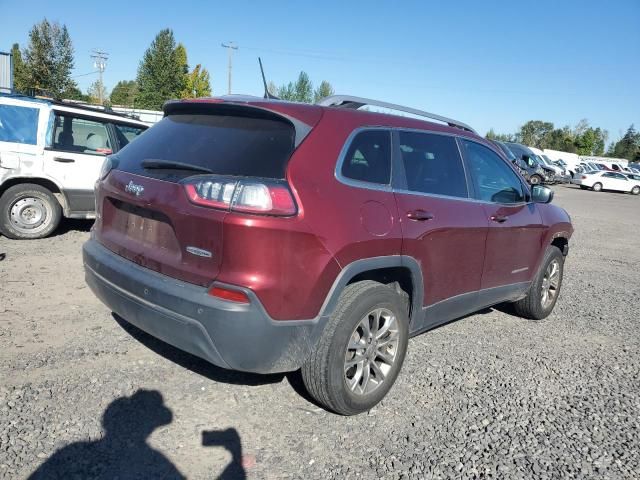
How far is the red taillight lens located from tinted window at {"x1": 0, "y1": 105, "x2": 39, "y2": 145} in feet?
18.2

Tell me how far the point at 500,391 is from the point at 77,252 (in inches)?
208

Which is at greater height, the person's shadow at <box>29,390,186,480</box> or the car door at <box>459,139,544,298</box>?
the car door at <box>459,139,544,298</box>

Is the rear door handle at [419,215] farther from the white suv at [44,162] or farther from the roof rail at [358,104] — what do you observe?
the white suv at [44,162]

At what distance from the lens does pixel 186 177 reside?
275 cm

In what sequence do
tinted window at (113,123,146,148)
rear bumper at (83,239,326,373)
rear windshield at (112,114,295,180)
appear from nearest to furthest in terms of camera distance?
rear bumper at (83,239,326,373) < rear windshield at (112,114,295,180) < tinted window at (113,123,146,148)

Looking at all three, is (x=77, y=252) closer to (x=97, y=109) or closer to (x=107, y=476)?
(x=97, y=109)

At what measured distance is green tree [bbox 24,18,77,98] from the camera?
50.5 m

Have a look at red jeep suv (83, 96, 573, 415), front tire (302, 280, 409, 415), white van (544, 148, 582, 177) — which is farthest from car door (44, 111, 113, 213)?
white van (544, 148, 582, 177)

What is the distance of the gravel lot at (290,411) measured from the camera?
2.65m

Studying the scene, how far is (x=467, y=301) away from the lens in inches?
158

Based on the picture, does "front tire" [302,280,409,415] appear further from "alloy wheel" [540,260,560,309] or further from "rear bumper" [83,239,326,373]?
"alloy wheel" [540,260,560,309]

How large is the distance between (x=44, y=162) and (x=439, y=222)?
5.64 meters

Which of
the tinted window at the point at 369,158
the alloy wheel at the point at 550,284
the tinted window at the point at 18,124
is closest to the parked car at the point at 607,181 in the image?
the alloy wheel at the point at 550,284

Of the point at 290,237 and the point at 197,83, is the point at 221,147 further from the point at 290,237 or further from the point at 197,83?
the point at 197,83
